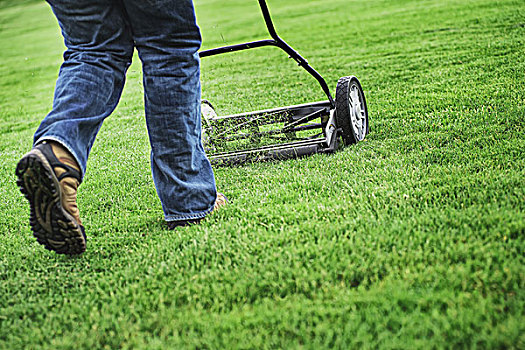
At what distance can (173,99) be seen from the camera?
197 cm

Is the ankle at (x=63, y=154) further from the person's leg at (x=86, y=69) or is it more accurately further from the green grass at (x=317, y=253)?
the green grass at (x=317, y=253)

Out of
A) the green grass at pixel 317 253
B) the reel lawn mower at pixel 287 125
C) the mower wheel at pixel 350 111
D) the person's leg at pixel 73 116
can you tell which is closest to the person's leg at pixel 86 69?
the person's leg at pixel 73 116

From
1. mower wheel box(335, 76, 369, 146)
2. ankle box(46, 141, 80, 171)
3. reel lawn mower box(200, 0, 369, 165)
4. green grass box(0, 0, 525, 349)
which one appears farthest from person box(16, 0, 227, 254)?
mower wheel box(335, 76, 369, 146)

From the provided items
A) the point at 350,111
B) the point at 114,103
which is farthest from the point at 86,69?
the point at 350,111

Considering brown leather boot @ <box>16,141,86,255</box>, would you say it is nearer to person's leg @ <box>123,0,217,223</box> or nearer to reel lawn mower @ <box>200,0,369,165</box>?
person's leg @ <box>123,0,217,223</box>

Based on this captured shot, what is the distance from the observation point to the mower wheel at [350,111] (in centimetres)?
308

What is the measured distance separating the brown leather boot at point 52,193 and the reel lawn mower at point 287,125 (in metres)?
1.35

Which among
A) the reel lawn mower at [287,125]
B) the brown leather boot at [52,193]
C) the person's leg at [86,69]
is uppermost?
the person's leg at [86,69]

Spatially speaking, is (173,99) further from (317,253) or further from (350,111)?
(350,111)

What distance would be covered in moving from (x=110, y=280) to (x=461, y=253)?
1.09 meters

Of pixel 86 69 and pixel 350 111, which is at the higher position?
pixel 86 69

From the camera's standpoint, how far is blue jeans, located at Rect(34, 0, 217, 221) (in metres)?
1.84

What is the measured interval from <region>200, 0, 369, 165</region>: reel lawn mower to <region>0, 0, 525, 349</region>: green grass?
0.10m

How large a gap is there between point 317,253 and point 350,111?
1.64 meters
